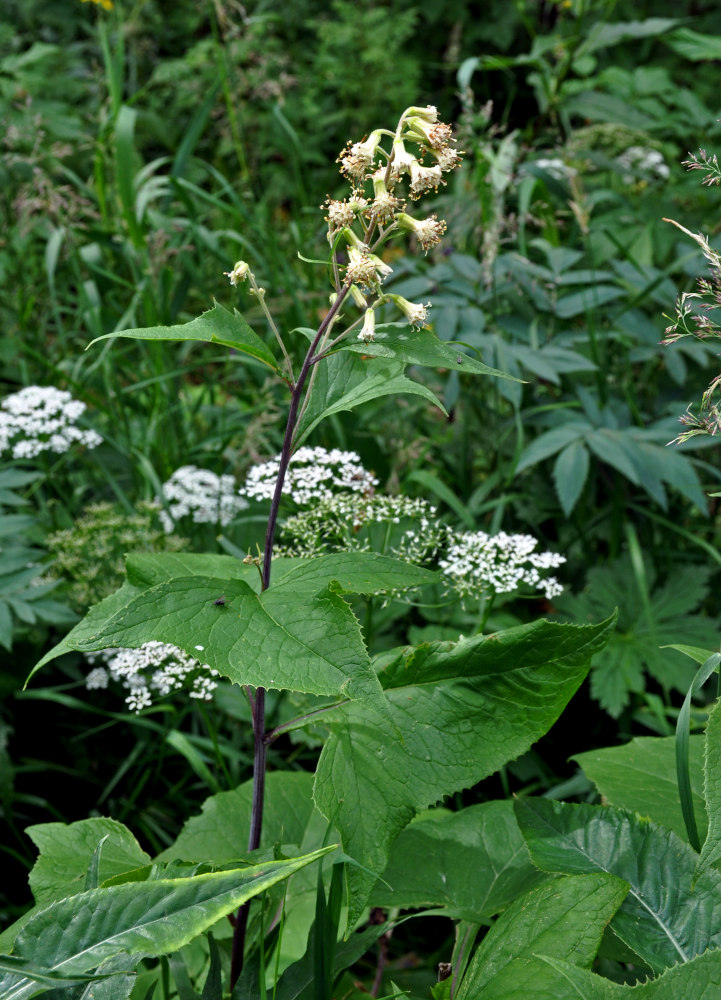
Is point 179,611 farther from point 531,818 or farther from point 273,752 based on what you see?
point 273,752

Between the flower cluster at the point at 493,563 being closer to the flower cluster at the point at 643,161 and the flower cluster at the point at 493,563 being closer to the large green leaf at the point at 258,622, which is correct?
the large green leaf at the point at 258,622

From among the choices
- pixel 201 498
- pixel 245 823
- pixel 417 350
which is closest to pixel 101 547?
pixel 201 498

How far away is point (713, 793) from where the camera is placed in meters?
0.95

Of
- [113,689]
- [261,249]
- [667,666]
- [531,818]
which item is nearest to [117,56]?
[261,249]

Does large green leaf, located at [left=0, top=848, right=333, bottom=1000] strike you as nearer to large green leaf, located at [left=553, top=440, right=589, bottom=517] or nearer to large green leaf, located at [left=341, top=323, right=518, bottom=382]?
large green leaf, located at [left=341, top=323, right=518, bottom=382]

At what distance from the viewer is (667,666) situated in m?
2.18

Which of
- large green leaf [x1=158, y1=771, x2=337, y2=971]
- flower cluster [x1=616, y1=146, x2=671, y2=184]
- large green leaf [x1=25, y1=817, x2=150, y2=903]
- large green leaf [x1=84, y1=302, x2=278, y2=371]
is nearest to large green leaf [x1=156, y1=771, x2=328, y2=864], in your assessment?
large green leaf [x1=158, y1=771, x2=337, y2=971]

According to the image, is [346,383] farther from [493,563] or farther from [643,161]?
[643,161]

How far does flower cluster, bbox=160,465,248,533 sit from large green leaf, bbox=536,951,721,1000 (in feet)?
4.97

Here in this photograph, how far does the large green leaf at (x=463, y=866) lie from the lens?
1295 mm

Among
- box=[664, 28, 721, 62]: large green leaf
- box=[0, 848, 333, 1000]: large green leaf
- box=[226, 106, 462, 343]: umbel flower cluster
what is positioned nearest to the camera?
box=[0, 848, 333, 1000]: large green leaf

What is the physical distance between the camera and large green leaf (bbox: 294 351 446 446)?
3.85 ft

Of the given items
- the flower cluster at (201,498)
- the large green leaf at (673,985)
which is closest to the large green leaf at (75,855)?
the large green leaf at (673,985)

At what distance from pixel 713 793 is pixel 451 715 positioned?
39 cm
